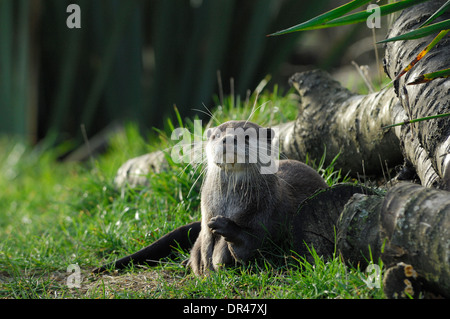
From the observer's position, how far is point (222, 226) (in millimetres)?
2797

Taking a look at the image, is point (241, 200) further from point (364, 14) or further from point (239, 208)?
point (364, 14)

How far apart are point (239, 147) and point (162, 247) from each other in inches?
35.6

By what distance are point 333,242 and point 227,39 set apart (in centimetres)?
642

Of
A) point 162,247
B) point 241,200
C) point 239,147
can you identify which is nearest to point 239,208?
point 241,200

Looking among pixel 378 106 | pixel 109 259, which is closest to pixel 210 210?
pixel 109 259

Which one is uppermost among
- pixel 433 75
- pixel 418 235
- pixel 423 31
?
pixel 423 31

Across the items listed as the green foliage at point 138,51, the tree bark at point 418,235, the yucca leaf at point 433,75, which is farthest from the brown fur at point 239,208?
the green foliage at point 138,51

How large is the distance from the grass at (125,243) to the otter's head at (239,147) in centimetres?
16

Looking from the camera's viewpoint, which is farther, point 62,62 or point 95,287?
point 62,62

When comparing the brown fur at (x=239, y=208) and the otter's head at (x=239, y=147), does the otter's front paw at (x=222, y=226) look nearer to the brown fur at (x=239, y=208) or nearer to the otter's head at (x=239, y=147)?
the brown fur at (x=239, y=208)

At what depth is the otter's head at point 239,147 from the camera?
9.15ft

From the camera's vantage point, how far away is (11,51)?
29.6 ft

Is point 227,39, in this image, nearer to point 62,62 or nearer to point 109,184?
point 62,62

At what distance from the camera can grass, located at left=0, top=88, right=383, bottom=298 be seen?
2.66 meters
